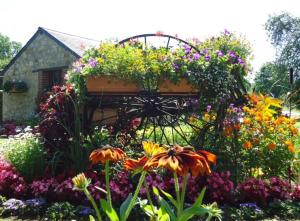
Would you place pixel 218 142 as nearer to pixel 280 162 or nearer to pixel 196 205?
pixel 280 162

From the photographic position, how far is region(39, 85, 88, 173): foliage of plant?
13.4 feet

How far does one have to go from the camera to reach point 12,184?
394cm

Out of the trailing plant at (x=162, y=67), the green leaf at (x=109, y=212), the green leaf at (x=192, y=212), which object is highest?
the trailing plant at (x=162, y=67)

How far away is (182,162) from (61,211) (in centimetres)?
238

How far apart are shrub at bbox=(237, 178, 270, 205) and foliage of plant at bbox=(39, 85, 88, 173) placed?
165cm

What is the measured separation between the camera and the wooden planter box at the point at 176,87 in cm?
412

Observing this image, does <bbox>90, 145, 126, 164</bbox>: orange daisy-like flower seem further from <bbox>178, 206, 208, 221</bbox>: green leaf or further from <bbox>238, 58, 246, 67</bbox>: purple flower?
<bbox>238, 58, 246, 67</bbox>: purple flower

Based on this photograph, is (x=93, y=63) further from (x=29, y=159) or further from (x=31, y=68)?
(x=31, y=68)

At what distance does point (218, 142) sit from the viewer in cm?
449

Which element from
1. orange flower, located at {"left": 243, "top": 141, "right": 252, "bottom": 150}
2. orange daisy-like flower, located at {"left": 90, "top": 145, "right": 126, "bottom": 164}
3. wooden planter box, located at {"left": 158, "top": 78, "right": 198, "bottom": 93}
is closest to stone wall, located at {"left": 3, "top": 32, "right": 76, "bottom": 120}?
wooden planter box, located at {"left": 158, "top": 78, "right": 198, "bottom": 93}

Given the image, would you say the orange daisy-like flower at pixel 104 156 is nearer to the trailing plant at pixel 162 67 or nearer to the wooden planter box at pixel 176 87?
the trailing plant at pixel 162 67

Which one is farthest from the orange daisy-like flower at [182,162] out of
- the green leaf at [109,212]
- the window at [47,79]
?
the window at [47,79]

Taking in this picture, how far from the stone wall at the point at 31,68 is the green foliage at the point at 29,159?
889 cm

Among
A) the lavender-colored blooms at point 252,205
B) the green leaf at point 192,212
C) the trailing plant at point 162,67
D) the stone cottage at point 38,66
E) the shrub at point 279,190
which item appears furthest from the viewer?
the stone cottage at point 38,66
